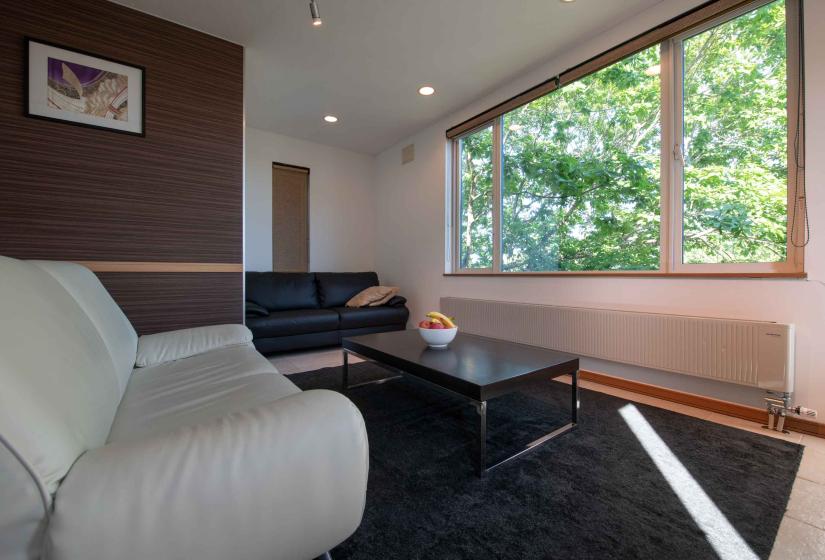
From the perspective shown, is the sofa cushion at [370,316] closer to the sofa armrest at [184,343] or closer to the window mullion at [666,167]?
the sofa armrest at [184,343]

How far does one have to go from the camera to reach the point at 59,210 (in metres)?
2.12

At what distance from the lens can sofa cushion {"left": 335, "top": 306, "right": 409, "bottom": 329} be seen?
3.85 metres

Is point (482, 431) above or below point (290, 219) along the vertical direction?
below

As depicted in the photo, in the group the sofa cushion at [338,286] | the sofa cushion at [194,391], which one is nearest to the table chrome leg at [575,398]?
the sofa cushion at [194,391]

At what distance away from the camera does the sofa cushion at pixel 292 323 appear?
326cm

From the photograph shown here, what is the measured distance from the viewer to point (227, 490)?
618 millimetres

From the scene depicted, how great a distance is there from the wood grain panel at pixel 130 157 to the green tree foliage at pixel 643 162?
8.25 feet

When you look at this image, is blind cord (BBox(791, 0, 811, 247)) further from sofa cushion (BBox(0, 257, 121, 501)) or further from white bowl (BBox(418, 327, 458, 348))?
sofa cushion (BBox(0, 257, 121, 501))

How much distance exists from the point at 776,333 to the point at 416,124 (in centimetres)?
375

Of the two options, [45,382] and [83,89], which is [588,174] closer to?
[45,382]

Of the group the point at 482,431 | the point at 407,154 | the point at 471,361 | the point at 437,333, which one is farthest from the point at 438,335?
Answer: the point at 407,154

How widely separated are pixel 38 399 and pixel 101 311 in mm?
1039

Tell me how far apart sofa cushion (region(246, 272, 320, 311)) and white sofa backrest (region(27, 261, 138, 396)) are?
2.22 m

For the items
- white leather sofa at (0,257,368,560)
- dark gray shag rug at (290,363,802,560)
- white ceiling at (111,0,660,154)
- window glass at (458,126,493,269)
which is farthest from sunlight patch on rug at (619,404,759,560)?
white ceiling at (111,0,660,154)
